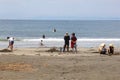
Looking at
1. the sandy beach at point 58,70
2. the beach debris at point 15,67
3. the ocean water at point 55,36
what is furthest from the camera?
the ocean water at point 55,36

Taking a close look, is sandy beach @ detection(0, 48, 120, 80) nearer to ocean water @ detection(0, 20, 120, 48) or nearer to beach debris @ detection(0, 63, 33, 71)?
beach debris @ detection(0, 63, 33, 71)

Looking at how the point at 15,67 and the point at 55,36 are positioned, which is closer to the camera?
the point at 15,67

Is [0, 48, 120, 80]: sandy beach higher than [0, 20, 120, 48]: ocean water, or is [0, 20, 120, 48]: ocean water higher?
[0, 20, 120, 48]: ocean water

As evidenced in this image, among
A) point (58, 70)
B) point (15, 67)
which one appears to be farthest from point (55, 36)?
point (58, 70)

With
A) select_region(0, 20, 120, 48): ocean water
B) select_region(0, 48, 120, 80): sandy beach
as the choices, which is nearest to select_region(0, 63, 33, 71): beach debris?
select_region(0, 48, 120, 80): sandy beach

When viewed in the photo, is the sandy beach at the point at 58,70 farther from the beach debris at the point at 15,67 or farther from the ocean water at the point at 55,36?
the ocean water at the point at 55,36

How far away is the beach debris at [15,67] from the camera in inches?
779

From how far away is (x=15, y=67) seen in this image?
20.6 m

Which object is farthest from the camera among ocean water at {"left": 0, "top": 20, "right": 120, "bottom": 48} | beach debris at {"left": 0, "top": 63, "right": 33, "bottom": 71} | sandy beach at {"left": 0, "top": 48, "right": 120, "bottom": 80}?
ocean water at {"left": 0, "top": 20, "right": 120, "bottom": 48}

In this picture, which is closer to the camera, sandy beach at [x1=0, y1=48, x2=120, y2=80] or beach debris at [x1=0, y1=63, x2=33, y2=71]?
sandy beach at [x1=0, y1=48, x2=120, y2=80]

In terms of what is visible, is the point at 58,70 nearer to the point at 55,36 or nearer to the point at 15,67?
the point at 15,67

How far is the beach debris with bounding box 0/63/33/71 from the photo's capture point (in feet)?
64.9

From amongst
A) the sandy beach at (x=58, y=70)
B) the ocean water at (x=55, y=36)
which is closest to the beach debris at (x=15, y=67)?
the sandy beach at (x=58, y=70)

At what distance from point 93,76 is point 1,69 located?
4.49 metres
